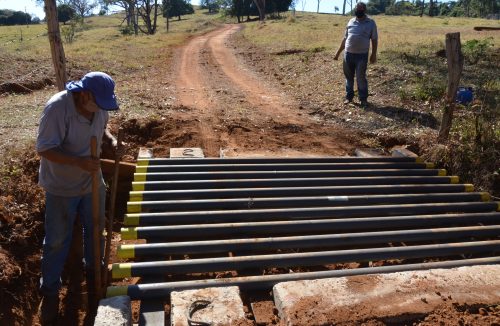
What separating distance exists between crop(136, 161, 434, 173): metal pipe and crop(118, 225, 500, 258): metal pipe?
59.2 inches

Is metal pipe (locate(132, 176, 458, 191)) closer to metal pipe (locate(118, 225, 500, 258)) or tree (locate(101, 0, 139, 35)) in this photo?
metal pipe (locate(118, 225, 500, 258))

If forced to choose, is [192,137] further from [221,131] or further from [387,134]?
[387,134]

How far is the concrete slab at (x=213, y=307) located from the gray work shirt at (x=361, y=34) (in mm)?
5906

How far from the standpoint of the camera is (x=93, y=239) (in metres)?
3.60

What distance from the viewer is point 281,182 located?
5133 mm

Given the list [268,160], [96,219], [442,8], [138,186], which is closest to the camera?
[96,219]

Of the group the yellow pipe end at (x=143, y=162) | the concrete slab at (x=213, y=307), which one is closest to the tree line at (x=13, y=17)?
the yellow pipe end at (x=143, y=162)

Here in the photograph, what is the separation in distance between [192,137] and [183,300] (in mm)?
3832

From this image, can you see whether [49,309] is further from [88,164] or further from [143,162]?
[143,162]

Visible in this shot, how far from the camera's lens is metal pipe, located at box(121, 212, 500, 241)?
4.06 metres

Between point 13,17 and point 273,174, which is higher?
point 13,17

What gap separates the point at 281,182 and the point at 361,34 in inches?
159

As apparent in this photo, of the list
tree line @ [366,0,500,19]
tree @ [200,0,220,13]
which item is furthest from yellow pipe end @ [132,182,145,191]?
tree @ [200,0,220,13]

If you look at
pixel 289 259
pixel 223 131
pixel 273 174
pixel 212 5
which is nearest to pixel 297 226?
pixel 289 259
